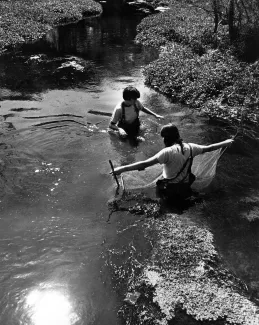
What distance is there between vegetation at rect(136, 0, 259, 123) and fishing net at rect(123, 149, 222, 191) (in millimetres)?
5330

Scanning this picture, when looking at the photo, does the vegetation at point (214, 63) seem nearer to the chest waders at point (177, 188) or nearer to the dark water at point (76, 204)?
the dark water at point (76, 204)

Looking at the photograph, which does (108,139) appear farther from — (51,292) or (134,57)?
(134,57)

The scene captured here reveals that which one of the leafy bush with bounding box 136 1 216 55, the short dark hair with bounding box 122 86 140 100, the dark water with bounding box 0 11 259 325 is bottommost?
the dark water with bounding box 0 11 259 325

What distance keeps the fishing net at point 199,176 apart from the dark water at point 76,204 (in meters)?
0.33

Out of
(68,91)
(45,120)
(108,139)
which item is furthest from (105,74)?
(108,139)

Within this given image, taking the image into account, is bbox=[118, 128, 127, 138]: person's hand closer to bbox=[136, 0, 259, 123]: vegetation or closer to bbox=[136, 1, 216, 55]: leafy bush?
bbox=[136, 0, 259, 123]: vegetation

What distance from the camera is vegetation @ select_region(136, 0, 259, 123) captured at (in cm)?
1341

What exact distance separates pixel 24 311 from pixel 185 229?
3065 millimetres

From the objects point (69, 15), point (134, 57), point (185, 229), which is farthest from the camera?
point (69, 15)

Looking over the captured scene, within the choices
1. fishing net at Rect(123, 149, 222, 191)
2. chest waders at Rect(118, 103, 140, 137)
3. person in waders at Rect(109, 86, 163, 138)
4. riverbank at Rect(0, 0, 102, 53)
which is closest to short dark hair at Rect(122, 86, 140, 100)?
person in waders at Rect(109, 86, 163, 138)

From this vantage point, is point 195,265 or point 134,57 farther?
point 134,57

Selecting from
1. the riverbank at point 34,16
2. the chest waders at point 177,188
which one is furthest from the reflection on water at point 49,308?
the riverbank at point 34,16

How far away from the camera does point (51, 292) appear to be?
5.52 meters

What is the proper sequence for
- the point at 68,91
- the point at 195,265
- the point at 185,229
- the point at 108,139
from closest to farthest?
the point at 195,265 < the point at 185,229 < the point at 108,139 < the point at 68,91
